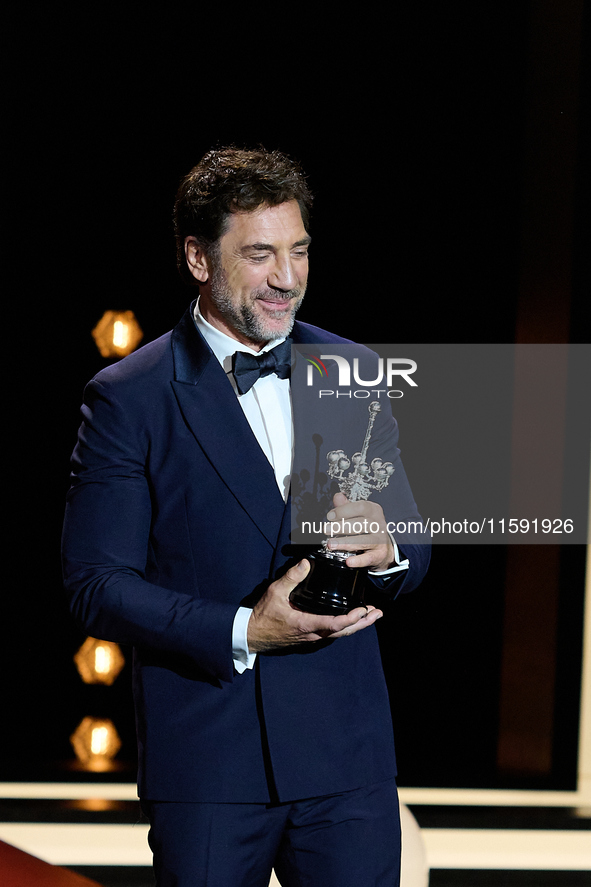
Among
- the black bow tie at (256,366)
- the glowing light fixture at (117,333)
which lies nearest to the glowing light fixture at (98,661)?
the glowing light fixture at (117,333)

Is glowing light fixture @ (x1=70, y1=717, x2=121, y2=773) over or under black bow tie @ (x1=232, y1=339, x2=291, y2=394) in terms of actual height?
under

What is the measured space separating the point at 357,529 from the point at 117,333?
84.8 inches

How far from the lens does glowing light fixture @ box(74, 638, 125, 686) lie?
330 centimetres

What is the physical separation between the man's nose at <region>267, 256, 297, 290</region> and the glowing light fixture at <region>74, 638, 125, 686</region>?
7.30 ft

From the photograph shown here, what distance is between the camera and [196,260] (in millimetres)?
1541

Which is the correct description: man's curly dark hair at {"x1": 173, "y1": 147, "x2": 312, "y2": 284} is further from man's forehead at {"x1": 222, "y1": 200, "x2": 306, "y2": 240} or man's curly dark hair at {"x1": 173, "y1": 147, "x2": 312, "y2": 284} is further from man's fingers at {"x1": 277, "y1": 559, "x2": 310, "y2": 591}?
man's fingers at {"x1": 277, "y1": 559, "x2": 310, "y2": 591}

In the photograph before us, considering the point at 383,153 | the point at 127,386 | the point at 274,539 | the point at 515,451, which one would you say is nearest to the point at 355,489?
the point at 274,539

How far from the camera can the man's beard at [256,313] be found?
1435 millimetres

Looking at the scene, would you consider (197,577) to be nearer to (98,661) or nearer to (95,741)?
(98,661)

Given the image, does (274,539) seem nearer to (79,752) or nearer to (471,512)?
(471,512)

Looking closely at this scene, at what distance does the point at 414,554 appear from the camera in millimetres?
1409

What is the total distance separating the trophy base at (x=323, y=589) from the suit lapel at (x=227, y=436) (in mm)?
146

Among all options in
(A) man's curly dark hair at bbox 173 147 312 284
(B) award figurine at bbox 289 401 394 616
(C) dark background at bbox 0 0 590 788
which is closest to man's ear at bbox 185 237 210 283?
(A) man's curly dark hair at bbox 173 147 312 284

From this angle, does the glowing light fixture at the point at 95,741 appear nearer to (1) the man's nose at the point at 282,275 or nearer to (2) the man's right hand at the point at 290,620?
(2) the man's right hand at the point at 290,620
